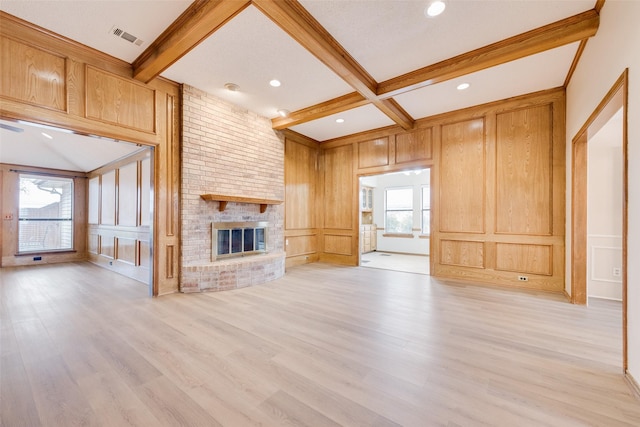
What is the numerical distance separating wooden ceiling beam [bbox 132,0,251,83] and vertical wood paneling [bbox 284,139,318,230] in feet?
9.84

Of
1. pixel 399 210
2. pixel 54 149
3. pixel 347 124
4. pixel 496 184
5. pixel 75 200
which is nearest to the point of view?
pixel 496 184

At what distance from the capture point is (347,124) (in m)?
5.34

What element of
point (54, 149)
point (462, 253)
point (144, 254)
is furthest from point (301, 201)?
point (54, 149)

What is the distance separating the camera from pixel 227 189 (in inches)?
173

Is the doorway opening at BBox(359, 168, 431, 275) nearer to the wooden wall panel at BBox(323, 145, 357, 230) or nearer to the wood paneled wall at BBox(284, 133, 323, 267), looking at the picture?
the wooden wall panel at BBox(323, 145, 357, 230)

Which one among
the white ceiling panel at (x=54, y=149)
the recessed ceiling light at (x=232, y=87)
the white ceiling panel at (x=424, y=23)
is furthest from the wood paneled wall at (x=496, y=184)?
the white ceiling panel at (x=54, y=149)

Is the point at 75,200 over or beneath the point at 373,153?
beneath

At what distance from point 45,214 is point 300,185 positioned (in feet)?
20.7

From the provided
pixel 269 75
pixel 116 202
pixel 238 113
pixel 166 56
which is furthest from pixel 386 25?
pixel 116 202

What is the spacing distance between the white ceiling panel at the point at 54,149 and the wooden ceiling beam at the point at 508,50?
476 centimetres

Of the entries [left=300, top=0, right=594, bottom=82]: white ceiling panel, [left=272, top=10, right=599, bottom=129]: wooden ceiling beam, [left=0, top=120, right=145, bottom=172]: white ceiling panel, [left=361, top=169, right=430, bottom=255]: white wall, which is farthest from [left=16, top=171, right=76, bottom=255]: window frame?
[left=361, top=169, right=430, bottom=255]: white wall

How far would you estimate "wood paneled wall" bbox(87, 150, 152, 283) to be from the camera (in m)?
4.44

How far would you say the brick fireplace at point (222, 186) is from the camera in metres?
3.84

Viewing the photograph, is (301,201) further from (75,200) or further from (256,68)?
(75,200)
